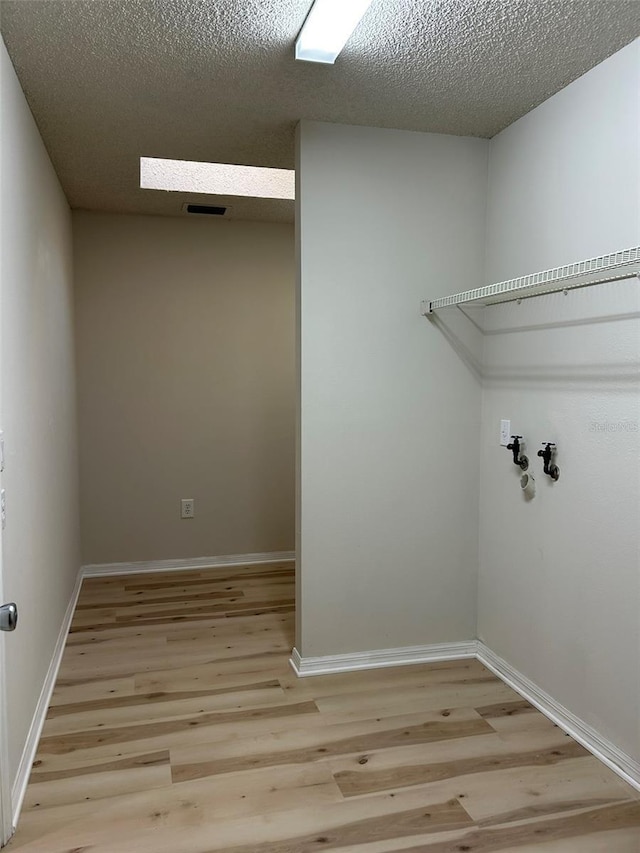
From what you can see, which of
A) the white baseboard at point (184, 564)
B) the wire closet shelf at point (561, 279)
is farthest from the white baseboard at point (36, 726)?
A: the wire closet shelf at point (561, 279)

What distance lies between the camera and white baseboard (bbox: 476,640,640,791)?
2219mm

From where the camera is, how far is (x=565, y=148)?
8.24 feet

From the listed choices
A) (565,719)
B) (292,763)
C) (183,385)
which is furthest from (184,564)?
(565,719)

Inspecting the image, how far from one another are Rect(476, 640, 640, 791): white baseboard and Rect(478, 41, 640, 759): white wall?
4cm

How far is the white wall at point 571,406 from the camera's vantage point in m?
2.21

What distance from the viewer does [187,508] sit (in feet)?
14.9

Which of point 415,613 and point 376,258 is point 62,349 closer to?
point 376,258

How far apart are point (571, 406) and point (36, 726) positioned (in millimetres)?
2315

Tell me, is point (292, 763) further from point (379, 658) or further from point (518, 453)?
point (518, 453)

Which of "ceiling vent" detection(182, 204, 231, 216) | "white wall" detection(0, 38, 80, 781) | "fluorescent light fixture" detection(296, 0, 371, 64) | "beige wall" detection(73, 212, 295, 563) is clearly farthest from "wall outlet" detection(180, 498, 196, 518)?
"fluorescent light fixture" detection(296, 0, 371, 64)

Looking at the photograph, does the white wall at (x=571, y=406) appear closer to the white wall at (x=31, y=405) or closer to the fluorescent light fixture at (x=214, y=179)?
the fluorescent light fixture at (x=214, y=179)

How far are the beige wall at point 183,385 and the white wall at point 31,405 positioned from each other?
27.8 inches

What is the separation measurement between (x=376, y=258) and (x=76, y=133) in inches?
56.2

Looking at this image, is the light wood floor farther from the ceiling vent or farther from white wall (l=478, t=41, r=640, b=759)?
the ceiling vent
